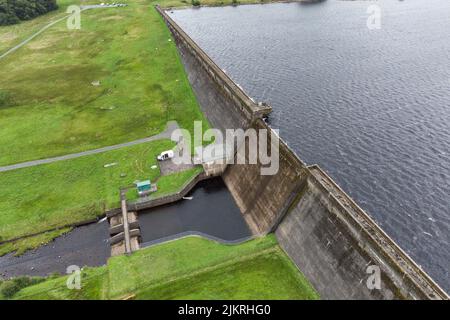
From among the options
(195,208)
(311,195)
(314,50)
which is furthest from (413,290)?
(314,50)

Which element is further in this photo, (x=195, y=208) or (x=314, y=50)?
(x=314, y=50)

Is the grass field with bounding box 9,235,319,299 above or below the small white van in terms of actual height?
below

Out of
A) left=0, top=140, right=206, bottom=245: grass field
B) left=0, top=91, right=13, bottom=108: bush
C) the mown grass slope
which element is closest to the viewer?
left=0, top=140, right=206, bottom=245: grass field

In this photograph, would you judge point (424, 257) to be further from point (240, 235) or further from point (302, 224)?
point (240, 235)

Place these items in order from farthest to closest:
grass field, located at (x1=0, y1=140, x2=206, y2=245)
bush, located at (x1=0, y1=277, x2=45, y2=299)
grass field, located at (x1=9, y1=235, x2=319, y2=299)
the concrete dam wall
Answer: grass field, located at (x1=0, y1=140, x2=206, y2=245)
bush, located at (x1=0, y1=277, x2=45, y2=299)
grass field, located at (x1=9, y1=235, x2=319, y2=299)
the concrete dam wall

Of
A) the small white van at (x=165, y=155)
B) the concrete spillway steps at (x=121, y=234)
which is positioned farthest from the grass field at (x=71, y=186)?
the concrete spillway steps at (x=121, y=234)

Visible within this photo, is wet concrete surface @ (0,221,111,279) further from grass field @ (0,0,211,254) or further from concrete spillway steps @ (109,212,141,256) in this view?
grass field @ (0,0,211,254)

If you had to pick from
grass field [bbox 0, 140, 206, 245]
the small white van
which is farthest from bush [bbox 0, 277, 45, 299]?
the small white van
